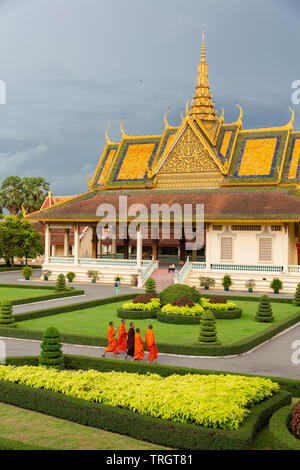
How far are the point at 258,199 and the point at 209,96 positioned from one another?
16314mm

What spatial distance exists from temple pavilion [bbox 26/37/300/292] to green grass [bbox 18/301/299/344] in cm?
974

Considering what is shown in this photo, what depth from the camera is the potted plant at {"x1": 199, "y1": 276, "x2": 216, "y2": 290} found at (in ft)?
130

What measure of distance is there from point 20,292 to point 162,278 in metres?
10.1

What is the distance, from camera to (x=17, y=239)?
56.7 metres

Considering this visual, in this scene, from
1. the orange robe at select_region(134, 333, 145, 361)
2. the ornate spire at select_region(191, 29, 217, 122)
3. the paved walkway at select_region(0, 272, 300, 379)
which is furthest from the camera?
the ornate spire at select_region(191, 29, 217, 122)

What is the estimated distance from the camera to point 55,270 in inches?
1807

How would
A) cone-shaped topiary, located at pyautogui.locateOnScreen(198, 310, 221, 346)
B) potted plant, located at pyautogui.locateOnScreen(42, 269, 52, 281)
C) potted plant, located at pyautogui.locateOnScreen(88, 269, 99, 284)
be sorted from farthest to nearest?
potted plant, located at pyautogui.locateOnScreen(42, 269, 52, 281) → potted plant, located at pyautogui.locateOnScreen(88, 269, 99, 284) → cone-shaped topiary, located at pyautogui.locateOnScreen(198, 310, 221, 346)

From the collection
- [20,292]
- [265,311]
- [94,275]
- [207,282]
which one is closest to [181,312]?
[265,311]

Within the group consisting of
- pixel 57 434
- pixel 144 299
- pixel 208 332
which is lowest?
pixel 57 434

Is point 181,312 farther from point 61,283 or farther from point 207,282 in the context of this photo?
point 207,282

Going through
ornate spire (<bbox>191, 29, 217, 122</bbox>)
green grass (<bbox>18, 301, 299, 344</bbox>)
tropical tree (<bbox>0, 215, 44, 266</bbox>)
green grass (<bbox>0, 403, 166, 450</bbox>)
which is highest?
ornate spire (<bbox>191, 29, 217, 122</bbox>)

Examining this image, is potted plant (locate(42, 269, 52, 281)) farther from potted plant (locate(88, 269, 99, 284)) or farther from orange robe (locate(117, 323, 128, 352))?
orange robe (locate(117, 323, 128, 352))

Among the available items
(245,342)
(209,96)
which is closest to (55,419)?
(245,342)

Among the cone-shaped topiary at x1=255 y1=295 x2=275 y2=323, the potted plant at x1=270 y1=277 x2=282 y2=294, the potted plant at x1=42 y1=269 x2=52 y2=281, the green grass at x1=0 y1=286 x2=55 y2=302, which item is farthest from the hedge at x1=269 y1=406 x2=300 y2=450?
the potted plant at x1=42 y1=269 x2=52 y2=281
